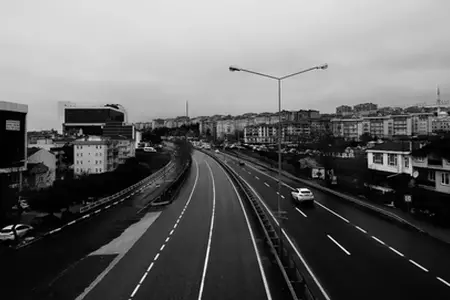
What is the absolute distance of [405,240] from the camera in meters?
16.0

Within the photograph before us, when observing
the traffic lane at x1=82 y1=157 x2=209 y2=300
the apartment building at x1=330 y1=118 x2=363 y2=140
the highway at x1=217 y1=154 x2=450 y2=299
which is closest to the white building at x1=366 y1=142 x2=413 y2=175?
the highway at x1=217 y1=154 x2=450 y2=299

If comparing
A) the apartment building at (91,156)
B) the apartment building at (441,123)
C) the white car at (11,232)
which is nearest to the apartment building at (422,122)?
the apartment building at (441,123)

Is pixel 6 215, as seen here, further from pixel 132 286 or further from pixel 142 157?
pixel 142 157

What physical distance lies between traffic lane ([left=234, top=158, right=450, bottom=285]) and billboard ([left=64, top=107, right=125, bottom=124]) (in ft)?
415

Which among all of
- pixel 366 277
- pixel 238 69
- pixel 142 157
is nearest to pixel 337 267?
pixel 366 277

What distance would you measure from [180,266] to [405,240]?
10.8m

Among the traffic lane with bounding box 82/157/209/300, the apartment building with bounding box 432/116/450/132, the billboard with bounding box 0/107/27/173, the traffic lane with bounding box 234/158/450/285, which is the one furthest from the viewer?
the apartment building with bounding box 432/116/450/132

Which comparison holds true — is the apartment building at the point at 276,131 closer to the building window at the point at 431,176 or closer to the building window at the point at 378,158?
the building window at the point at 378,158

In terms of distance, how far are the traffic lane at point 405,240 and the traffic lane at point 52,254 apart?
46.9 ft

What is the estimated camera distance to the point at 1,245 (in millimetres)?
18547

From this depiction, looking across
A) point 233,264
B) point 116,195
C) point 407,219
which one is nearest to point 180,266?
point 233,264

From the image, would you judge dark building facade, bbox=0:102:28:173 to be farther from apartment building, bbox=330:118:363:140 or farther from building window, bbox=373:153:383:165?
apartment building, bbox=330:118:363:140

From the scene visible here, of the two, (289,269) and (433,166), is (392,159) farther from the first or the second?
(289,269)

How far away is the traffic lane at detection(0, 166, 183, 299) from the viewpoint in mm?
12422
